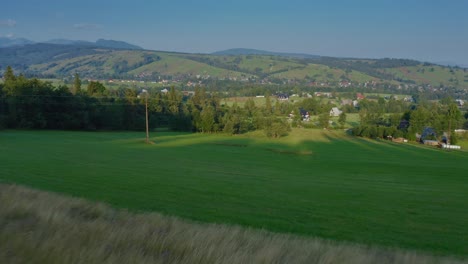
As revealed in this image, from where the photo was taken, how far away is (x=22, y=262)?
11.2 feet

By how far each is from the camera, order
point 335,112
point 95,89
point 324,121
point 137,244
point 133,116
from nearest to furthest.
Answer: point 137,244
point 133,116
point 95,89
point 324,121
point 335,112

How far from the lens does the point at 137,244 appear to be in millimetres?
4355

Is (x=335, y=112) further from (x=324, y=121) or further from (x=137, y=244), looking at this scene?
(x=137, y=244)

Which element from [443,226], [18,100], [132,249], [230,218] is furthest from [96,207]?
[18,100]

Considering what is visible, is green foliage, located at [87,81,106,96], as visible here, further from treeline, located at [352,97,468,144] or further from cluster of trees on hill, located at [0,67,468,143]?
treeline, located at [352,97,468,144]

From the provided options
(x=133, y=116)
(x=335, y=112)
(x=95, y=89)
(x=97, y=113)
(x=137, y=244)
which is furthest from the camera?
(x=335, y=112)

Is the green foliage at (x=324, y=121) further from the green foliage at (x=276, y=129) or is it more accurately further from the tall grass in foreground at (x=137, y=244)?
the tall grass in foreground at (x=137, y=244)

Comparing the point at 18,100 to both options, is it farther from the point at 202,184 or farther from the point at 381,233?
the point at 381,233

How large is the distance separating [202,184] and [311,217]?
24.7 ft

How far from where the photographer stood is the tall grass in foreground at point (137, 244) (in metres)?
3.72

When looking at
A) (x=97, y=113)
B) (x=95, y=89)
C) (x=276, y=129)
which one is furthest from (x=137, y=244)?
(x=95, y=89)

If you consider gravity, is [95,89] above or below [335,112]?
above

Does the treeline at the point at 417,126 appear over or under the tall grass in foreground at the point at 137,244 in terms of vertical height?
under

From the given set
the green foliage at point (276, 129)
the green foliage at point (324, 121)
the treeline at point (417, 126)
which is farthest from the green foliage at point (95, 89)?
the treeline at point (417, 126)
